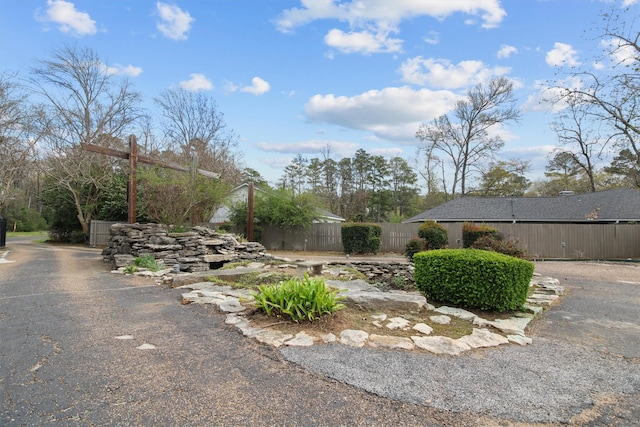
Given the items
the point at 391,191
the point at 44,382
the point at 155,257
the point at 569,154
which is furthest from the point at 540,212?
the point at 44,382

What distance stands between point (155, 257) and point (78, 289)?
130 inches

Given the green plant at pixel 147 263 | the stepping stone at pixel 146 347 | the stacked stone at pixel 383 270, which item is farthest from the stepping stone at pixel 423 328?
the green plant at pixel 147 263

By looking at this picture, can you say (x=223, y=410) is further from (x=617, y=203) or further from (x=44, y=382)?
(x=617, y=203)

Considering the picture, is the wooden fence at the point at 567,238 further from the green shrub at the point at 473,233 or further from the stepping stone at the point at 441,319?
the stepping stone at the point at 441,319

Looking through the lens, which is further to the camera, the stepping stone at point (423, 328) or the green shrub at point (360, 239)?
the green shrub at point (360, 239)

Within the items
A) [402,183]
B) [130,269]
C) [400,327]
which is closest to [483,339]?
[400,327]

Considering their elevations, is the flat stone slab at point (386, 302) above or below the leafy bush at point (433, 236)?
below

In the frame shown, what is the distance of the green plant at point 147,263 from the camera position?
8.44 metres

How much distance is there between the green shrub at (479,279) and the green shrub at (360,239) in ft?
39.0

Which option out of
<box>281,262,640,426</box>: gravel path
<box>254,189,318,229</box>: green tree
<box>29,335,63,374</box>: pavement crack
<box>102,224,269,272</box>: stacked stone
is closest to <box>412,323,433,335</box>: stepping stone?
<box>281,262,640,426</box>: gravel path

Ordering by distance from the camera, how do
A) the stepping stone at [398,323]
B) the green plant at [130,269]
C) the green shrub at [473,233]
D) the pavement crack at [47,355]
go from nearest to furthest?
Result: the pavement crack at [47,355]
the stepping stone at [398,323]
the green plant at [130,269]
the green shrub at [473,233]

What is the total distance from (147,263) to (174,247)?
117 cm

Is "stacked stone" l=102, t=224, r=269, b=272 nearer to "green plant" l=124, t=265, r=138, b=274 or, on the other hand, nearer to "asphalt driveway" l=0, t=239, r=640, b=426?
"green plant" l=124, t=265, r=138, b=274

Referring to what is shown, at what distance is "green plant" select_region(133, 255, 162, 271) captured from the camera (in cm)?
844
